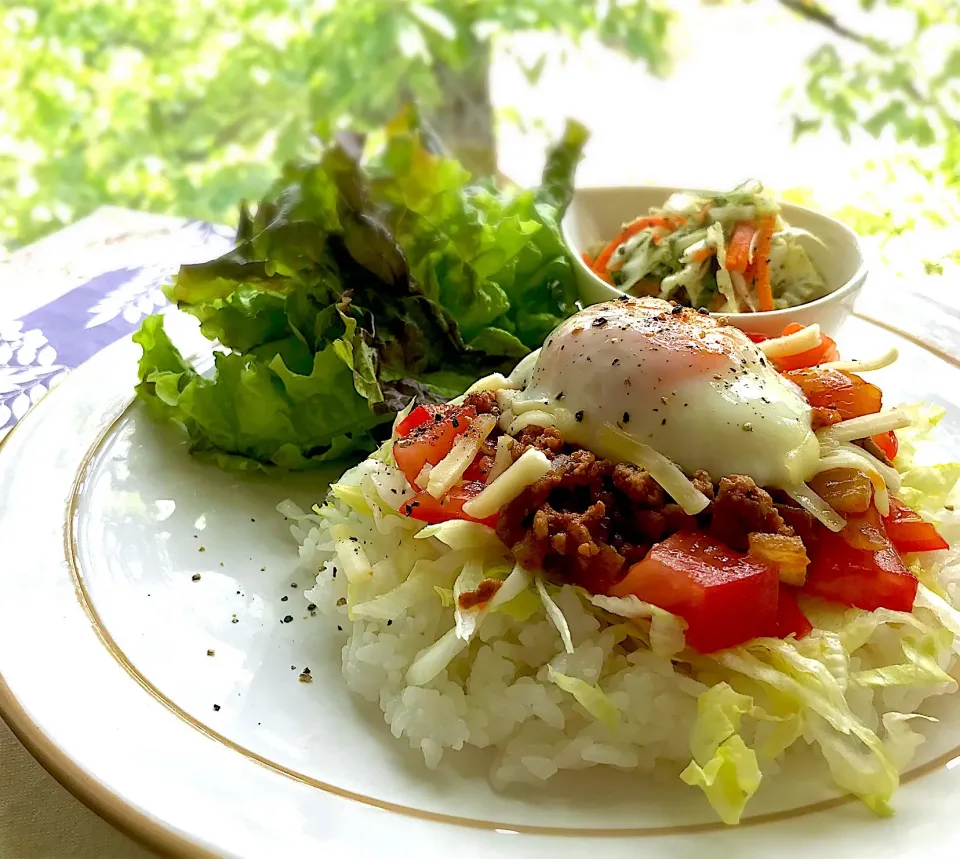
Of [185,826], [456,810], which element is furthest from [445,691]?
[185,826]

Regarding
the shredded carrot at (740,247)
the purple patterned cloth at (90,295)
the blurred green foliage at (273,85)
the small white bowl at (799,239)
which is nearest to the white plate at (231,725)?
the purple patterned cloth at (90,295)

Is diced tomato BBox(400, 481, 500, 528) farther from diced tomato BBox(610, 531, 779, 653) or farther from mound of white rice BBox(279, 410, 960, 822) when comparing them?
diced tomato BBox(610, 531, 779, 653)

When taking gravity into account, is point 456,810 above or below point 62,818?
above

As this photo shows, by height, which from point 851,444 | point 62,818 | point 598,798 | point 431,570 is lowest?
→ point 62,818

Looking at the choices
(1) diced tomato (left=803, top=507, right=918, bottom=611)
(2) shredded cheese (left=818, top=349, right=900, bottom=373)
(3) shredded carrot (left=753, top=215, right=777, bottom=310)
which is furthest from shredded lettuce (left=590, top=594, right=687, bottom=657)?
(3) shredded carrot (left=753, top=215, right=777, bottom=310)

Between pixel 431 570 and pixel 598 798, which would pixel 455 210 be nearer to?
pixel 431 570

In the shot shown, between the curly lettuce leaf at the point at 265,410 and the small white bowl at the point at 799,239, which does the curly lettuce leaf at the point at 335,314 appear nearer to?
the curly lettuce leaf at the point at 265,410
